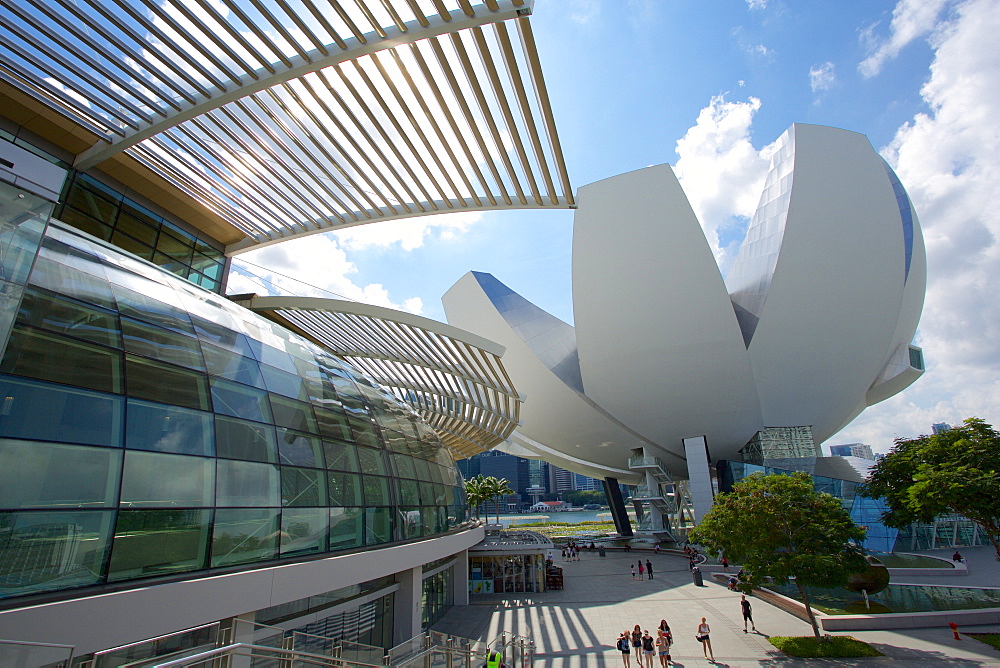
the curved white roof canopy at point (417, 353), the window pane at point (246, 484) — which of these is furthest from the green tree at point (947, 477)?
the window pane at point (246, 484)

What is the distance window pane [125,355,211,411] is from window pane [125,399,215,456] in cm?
14

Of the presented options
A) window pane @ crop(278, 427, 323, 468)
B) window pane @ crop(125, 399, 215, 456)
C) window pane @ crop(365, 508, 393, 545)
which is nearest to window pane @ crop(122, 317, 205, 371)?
window pane @ crop(125, 399, 215, 456)

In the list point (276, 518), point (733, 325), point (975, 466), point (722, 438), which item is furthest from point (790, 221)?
point (276, 518)

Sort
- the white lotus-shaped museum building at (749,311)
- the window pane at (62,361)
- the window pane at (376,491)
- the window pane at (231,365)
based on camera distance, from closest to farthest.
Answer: the window pane at (62,361), the window pane at (231,365), the window pane at (376,491), the white lotus-shaped museum building at (749,311)

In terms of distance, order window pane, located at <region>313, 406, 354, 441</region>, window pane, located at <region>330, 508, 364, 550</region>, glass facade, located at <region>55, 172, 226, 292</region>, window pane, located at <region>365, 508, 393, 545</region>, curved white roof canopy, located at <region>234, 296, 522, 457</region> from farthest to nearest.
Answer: curved white roof canopy, located at <region>234, 296, 522, 457</region>, glass facade, located at <region>55, 172, 226, 292</region>, window pane, located at <region>365, 508, 393, 545</region>, window pane, located at <region>313, 406, 354, 441</region>, window pane, located at <region>330, 508, 364, 550</region>

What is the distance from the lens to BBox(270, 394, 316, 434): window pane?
32.9 feet

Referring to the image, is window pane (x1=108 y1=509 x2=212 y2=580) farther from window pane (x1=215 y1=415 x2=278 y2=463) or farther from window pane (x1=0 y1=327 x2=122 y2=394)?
window pane (x1=0 y1=327 x2=122 y2=394)

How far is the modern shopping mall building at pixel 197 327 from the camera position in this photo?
231 inches

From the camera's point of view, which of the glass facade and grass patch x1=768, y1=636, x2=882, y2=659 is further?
grass patch x1=768, y1=636, x2=882, y2=659

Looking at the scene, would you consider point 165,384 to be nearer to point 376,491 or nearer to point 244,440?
point 244,440

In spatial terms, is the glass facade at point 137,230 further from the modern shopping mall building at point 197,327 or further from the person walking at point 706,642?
the person walking at point 706,642

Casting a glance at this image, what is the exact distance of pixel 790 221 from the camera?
116ft

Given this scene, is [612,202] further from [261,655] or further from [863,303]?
[261,655]

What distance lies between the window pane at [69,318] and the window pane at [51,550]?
7.74 feet
